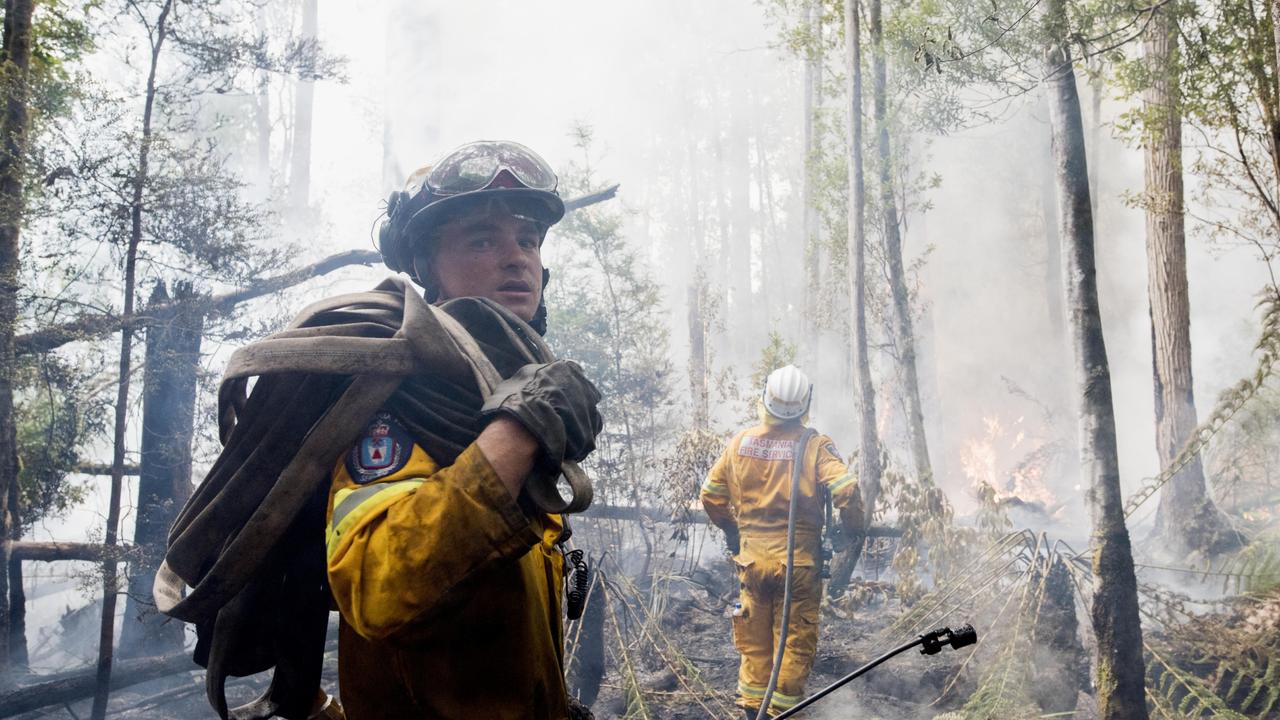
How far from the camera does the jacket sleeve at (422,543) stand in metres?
1.19

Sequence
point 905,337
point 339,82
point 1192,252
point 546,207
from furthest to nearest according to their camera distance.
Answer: point 1192,252 → point 905,337 → point 339,82 → point 546,207

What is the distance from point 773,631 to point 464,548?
216 inches

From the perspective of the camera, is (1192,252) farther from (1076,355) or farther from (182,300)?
(182,300)

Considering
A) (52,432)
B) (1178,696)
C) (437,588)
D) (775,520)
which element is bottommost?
(1178,696)

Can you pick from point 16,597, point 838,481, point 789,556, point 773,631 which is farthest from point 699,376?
point 16,597

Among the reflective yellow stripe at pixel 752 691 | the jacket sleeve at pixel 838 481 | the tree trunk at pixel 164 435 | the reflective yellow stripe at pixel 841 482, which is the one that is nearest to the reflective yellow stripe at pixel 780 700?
the reflective yellow stripe at pixel 752 691

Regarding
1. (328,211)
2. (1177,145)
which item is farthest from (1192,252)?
(328,211)

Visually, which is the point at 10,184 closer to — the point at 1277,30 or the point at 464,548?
the point at 464,548

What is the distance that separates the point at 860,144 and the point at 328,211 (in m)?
20.1

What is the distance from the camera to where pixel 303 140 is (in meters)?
25.6

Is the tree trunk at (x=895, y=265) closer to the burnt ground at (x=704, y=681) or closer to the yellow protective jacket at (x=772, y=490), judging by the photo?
the burnt ground at (x=704, y=681)

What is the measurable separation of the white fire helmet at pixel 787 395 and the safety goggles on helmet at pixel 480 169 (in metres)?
4.61

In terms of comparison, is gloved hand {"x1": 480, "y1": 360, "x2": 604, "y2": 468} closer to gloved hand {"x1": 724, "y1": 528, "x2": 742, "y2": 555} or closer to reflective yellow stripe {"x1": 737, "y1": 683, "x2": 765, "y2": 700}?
reflective yellow stripe {"x1": 737, "y1": 683, "x2": 765, "y2": 700}

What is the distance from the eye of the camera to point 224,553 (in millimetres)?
1417
